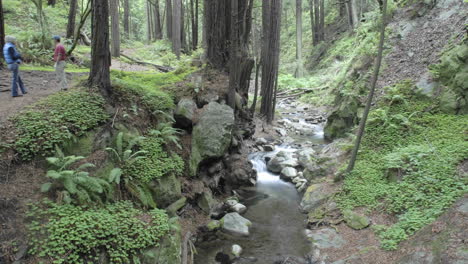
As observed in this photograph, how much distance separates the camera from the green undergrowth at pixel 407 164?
240 inches

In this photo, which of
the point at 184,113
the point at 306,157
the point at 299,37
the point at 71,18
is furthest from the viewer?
the point at 299,37

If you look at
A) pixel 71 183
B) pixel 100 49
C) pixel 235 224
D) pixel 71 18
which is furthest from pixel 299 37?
pixel 71 183

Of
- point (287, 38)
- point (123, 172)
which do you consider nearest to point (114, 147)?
point (123, 172)

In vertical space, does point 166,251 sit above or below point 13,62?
below

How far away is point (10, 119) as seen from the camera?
5.86m

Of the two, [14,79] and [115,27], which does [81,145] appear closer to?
[14,79]

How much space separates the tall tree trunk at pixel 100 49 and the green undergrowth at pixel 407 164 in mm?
6767

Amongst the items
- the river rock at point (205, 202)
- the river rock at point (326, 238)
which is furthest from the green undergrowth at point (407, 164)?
the river rock at point (205, 202)

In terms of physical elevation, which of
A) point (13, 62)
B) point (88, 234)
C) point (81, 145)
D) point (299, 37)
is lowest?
point (88, 234)

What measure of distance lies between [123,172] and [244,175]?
4.71 meters

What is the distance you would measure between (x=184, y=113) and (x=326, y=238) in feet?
16.5

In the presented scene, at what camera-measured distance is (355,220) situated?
705cm

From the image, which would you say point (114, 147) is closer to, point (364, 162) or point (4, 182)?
point (4, 182)

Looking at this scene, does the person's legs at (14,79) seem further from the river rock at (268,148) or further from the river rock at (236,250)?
the river rock at (268,148)
